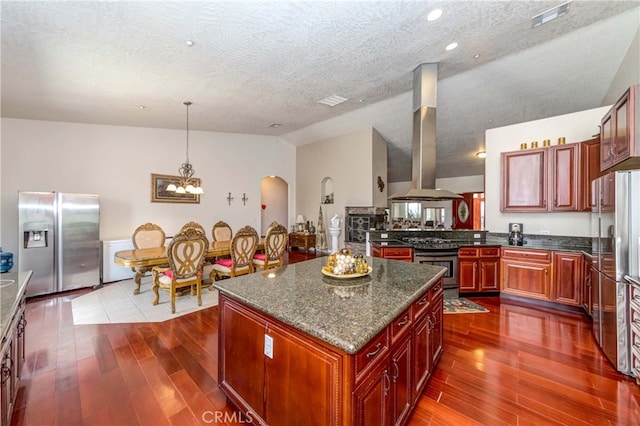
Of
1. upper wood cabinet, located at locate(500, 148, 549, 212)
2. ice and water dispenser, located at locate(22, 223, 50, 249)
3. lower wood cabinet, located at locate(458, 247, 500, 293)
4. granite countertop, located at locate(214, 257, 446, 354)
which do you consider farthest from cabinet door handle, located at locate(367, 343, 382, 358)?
ice and water dispenser, located at locate(22, 223, 50, 249)

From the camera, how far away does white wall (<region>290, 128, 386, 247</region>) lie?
23.6ft

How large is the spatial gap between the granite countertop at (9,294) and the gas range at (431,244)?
4.19m

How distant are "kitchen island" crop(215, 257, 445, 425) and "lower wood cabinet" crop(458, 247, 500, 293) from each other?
2.42 m

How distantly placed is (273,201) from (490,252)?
7552mm

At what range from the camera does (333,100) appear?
5.10 meters

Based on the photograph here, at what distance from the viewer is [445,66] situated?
13.6 ft

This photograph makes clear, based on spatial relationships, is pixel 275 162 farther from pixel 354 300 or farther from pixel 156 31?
pixel 354 300

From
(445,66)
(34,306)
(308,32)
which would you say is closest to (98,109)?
(34,306)

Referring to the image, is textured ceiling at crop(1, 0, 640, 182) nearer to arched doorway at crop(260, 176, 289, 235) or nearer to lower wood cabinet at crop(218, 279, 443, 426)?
lower wood cabinet at crop(218, 279, 443, 426)

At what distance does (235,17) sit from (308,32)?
0.75 m

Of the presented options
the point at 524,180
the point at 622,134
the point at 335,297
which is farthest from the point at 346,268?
the point at 524,180

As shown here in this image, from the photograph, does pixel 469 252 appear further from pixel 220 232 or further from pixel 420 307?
pixel 220 232

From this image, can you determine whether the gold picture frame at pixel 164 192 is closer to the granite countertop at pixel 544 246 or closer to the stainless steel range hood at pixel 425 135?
the stainless steel range hood at pixel 425 135

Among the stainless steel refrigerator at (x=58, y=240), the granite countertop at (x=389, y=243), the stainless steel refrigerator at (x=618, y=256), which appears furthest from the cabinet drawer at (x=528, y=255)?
the stainless steel refrigerator at (x=58, y=240)
